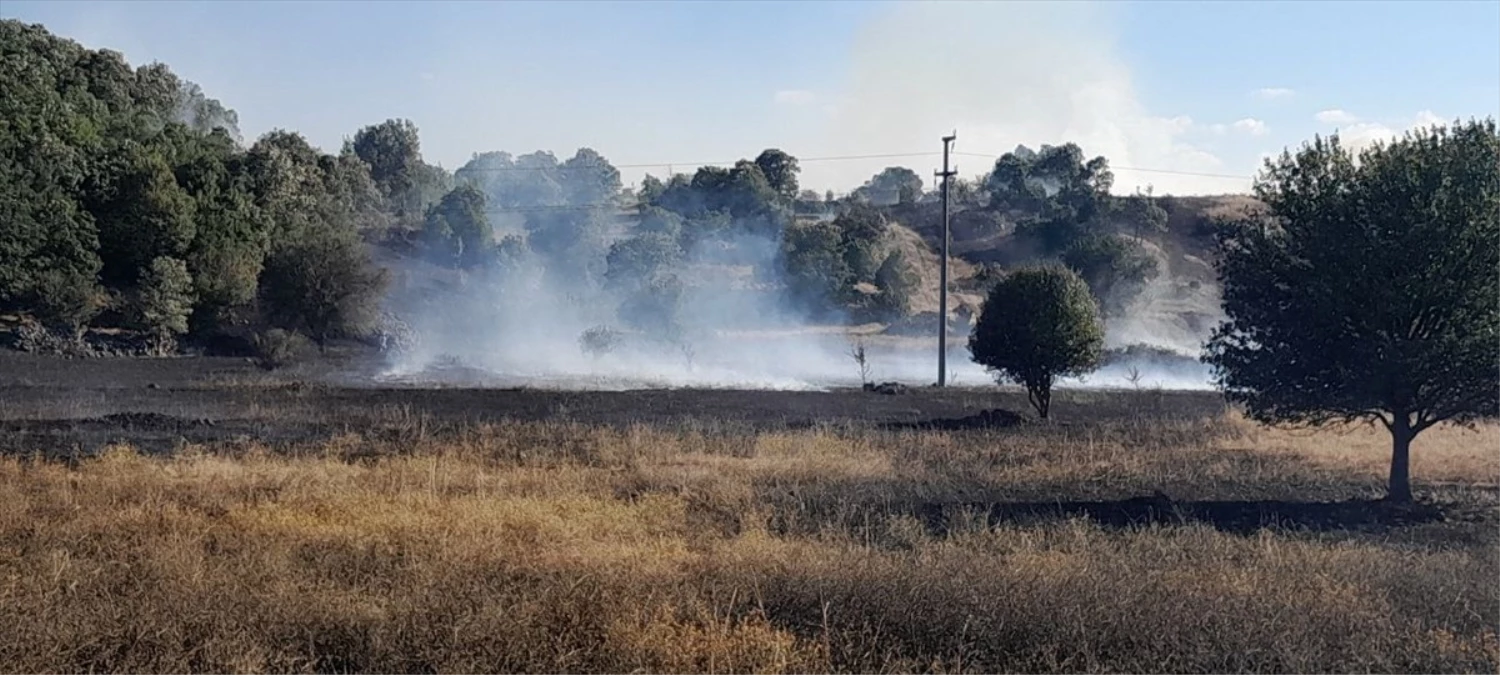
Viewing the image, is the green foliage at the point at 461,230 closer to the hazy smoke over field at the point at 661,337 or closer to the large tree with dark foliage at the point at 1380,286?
the hazy smoke over field at the point at 661,337

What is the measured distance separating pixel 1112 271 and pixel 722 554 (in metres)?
70.2

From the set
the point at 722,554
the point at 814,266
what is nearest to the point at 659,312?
the point at 814,266

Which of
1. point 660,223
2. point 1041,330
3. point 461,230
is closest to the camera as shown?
point 1041,330

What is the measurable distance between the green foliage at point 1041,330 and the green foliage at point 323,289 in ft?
105

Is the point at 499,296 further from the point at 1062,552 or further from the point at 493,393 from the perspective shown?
the point at 1062,552

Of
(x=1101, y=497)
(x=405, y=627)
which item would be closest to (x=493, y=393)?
(x=1101, y=497)

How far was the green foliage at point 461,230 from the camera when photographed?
258 ft

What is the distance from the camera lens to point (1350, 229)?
15.0m

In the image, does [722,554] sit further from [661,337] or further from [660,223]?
[660,223]

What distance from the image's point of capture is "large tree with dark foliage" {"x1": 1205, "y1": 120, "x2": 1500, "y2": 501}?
46.8 ft

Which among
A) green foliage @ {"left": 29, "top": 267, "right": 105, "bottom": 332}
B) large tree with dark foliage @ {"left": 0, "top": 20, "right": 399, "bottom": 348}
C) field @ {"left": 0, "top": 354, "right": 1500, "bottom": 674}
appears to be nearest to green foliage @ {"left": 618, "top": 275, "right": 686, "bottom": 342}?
large tree with dark foliage @ {"left": 0, "top": 20, "right": 399, "bottom": 348}

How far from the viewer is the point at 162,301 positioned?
45.8 m

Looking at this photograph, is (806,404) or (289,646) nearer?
(289,646)

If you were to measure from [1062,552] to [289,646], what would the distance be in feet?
21.6
